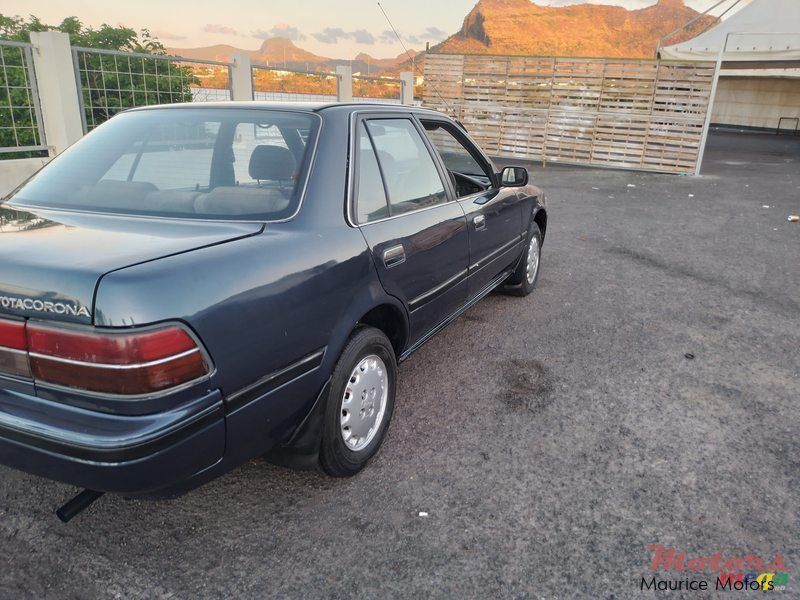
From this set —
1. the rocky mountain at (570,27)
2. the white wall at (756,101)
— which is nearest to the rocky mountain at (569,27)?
the rocky mountain at (570,27)

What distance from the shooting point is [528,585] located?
6.81ft

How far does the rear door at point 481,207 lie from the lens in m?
3.72

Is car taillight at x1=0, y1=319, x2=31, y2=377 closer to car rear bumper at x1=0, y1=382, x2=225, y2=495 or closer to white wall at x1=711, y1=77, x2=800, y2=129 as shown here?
car rear bumper at x1=0, y1=382, x2=225, y2=495

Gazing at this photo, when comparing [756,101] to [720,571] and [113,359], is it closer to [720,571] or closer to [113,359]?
[720,571]

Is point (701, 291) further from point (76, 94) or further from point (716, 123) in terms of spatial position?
point (716, 123)

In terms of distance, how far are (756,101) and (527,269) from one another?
1495 inches

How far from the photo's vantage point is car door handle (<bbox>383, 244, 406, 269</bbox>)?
269cm

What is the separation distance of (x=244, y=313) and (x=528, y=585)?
1.39 meters

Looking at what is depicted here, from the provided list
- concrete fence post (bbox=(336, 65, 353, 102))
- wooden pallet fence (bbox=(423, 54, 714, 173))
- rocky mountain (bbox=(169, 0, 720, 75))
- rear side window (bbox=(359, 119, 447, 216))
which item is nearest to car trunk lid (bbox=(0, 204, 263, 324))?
rear side window (bbox=(359, 119, 447, 216))

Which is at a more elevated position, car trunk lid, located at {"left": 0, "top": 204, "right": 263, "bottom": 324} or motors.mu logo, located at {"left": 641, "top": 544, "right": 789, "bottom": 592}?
car trunk lid, located at {"left": 0, "top": 204, "right": 263, "bottom": 324}

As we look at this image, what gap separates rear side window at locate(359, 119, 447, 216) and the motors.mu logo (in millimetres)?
1895

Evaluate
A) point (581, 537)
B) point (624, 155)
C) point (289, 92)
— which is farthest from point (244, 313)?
point (624, 155)

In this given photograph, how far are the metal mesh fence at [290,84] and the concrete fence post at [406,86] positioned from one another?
430cm

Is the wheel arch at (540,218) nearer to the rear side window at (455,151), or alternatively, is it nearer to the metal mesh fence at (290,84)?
the rear side window at (455,151)
